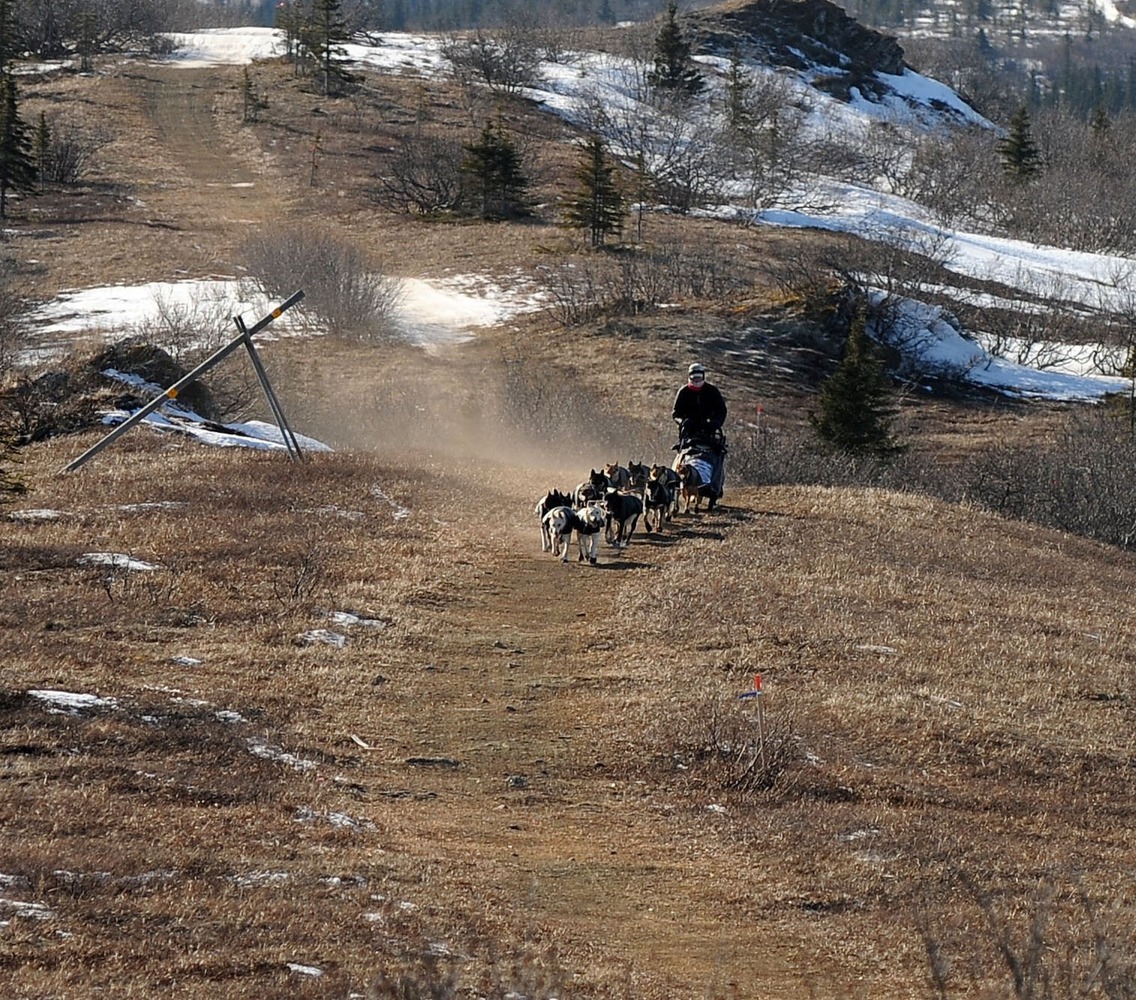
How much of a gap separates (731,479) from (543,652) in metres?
13.6

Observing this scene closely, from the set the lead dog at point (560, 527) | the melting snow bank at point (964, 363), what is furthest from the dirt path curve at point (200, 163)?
the lead dog at point (560, 527)

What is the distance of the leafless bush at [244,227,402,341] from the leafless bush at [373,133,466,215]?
50.2 feet

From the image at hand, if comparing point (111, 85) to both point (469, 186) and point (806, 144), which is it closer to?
point (469, 186)

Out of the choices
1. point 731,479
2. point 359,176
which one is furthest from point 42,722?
point 359,176

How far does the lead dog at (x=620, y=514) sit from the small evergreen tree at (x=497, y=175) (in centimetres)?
4122

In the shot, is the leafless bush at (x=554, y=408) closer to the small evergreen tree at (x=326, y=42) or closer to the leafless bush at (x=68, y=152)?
the leafless bush at (x=68, y=152)

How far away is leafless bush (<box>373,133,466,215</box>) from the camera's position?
199ft

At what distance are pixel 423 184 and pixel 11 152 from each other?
16.4 m

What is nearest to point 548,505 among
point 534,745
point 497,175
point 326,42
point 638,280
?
point 534,745

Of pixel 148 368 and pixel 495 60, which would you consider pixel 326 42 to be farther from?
pixel 148 368

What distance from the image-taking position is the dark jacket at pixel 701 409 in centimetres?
2027

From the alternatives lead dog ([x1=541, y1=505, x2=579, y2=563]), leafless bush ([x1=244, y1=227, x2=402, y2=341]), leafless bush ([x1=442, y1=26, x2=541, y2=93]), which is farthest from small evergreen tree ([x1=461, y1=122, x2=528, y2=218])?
lead dog ([x1=541, y1=505, x2=579, y2=563])

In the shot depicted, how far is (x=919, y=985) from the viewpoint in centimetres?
739

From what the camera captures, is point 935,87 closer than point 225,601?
No
